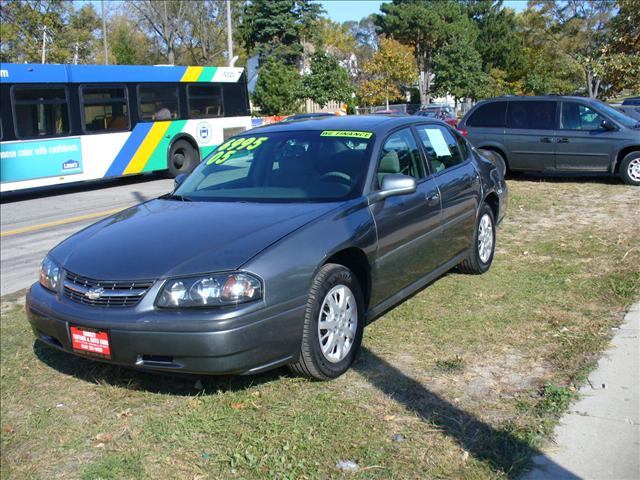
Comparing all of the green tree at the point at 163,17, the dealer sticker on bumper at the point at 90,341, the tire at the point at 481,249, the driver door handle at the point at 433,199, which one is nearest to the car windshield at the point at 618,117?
the tire at the point at 481,249

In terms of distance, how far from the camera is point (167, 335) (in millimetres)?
3520

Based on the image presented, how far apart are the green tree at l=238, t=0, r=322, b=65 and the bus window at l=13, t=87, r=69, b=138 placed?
37.9m

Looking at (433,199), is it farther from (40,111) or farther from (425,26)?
(425,26)

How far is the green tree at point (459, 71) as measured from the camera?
58.5 metres

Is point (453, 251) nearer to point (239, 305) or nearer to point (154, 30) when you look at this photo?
point (239, 305)

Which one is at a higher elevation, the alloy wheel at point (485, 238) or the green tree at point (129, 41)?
the green tree at point (129, 41)

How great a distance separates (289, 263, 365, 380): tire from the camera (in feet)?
12.7

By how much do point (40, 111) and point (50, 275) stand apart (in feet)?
36.1

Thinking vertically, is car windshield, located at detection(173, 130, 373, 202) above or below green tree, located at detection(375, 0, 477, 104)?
below

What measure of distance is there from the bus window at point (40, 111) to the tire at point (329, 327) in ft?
37.6

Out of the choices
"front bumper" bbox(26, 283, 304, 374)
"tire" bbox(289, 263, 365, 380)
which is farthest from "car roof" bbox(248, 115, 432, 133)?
"front bumper" bbox(26, 283, 304, 374)

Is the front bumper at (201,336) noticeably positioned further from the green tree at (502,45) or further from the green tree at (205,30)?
the green tree at (502,45)

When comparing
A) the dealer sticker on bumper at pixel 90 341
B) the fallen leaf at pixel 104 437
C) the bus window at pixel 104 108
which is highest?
the bus window at pixel 104 108

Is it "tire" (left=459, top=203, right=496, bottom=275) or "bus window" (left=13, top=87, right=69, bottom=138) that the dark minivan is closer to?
"tire" (left=459, top=203, right=496, bottom=275)
